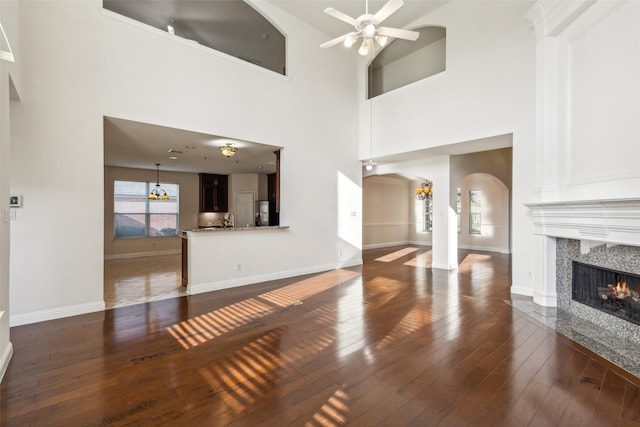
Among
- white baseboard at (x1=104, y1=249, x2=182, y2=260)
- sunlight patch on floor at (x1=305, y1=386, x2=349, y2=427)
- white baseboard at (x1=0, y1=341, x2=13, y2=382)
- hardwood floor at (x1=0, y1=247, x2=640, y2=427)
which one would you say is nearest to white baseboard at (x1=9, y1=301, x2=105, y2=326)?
hardwood floor at (x1=0, y1=247, x2=640, y2=427)

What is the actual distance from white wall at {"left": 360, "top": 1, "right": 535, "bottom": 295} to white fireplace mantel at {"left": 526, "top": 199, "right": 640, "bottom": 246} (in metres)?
0.79

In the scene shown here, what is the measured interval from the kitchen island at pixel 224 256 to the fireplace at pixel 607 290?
446 centimetres

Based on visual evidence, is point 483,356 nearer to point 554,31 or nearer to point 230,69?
point 554,31

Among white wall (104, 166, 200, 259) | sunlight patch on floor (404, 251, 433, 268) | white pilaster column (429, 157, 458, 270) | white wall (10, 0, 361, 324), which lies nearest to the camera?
white wall (10, 0, 361, 324)

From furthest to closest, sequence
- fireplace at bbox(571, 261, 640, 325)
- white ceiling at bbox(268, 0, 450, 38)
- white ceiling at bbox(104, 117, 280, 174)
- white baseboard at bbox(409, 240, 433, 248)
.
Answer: white baseboard at bbox(409, 240, 433, 248) → white ceiling at bbox(268, 0, 450, 38) → white ceiling at bbox(104, 117, 280, 174) → fireplace at bbox(571, 261, 640, 325)

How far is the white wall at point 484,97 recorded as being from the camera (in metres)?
4.69

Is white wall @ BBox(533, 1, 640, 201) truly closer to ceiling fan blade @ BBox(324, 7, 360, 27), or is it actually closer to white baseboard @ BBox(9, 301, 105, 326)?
ceiling fan blade @ BBox(324, 7, 360, 27)

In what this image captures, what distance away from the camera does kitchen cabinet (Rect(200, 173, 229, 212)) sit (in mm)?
10234

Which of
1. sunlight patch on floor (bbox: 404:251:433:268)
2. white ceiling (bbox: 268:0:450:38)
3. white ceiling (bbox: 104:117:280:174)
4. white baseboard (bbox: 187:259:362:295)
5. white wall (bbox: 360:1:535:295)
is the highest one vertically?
white ceiling (bbox: 268:0:450:38)

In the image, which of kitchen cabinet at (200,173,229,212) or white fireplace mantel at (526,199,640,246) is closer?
white fireplace mantel at (526,199,640,246)

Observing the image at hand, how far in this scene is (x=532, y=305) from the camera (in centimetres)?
416

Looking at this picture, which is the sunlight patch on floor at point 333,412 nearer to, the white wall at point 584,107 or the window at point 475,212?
the white wall at point 584,107

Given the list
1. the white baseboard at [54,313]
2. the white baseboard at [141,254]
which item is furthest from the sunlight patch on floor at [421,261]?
the white baseboard at [141,254]

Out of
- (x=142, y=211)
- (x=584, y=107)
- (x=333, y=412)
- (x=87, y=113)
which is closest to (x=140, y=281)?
(x=87, y=113)
